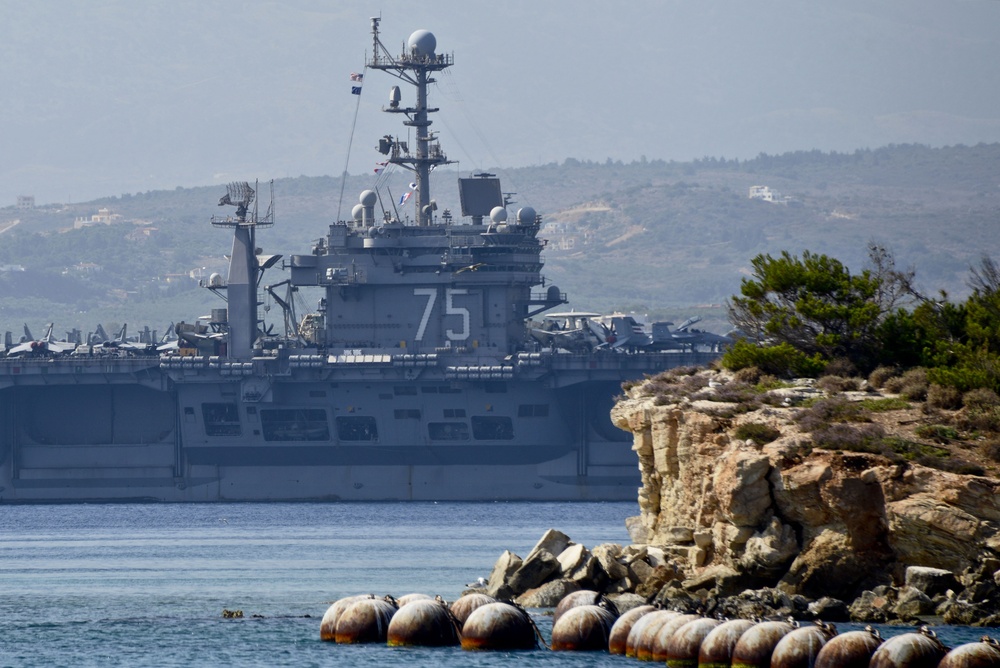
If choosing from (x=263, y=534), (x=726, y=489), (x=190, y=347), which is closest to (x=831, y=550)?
(x=726, y=489)

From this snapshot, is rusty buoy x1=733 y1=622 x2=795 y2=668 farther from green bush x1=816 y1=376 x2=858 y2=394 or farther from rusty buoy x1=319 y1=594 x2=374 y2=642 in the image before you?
green bush x1=816 y1=376 x2=858 y2=394

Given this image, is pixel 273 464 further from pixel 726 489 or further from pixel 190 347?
pixel 726 489

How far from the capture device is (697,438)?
84.5 feet

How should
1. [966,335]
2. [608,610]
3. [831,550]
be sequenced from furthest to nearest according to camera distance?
1. [966,335]
2. [831,550]
3. [608,610]

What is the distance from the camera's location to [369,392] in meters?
55.6

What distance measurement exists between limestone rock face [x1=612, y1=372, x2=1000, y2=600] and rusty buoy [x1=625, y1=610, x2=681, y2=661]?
10.7ft

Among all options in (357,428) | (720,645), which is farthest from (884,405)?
(357,428)

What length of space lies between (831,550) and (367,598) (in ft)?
19.4

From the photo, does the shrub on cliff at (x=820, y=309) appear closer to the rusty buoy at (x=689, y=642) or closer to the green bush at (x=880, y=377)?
the green bush at (x=880, y=377)

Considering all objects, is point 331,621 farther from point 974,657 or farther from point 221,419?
point 221,419

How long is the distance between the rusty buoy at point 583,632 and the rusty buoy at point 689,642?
145 centimetres

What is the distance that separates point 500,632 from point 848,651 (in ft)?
15.3

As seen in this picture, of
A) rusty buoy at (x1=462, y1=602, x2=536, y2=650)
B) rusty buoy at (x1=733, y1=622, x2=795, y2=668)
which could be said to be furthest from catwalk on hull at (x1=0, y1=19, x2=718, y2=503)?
rusty buoy at (x1=733, y1=622, x2=795, y2=668)

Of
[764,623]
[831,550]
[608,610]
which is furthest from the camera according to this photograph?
[831,550]
